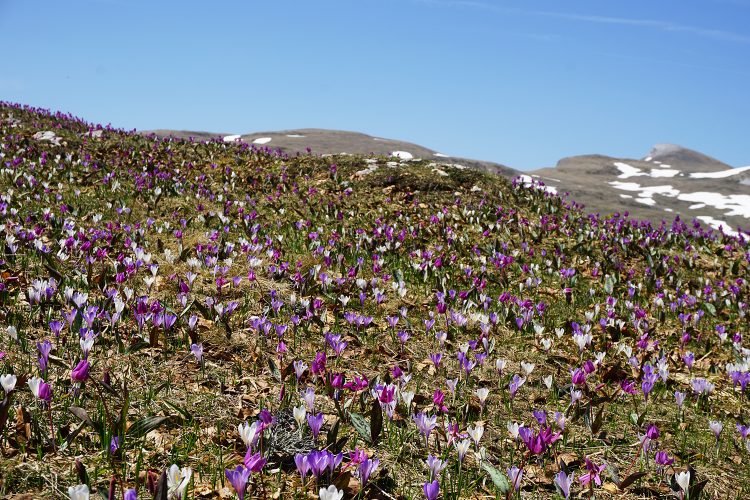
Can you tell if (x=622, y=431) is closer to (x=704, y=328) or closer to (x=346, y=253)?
(x=704, y=328)

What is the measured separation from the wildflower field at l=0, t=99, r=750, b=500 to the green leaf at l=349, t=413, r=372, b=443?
0.02 metres

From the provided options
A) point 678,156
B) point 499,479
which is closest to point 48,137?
point 499,479

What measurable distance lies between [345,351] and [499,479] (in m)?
2.46

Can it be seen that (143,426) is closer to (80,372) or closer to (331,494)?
(80,372)

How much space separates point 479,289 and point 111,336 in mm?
4880

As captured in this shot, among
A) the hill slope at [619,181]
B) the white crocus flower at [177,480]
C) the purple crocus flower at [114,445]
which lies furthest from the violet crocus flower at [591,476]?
the hill slope at [619,181]

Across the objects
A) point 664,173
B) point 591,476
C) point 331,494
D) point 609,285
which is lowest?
point 591,476

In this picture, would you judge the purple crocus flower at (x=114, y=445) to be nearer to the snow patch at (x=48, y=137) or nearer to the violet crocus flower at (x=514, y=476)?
the violet crocus flower at (x=514, y=476)

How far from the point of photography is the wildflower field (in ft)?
10.2

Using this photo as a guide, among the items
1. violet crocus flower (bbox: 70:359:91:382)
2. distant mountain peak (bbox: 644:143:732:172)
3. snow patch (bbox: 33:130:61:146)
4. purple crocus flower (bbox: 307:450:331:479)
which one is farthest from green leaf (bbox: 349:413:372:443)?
distant mountain peak (bbox: 644:143:732:172)

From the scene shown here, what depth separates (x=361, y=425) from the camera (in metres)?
3.66

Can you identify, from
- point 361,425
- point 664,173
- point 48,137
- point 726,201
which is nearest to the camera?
point 361,425

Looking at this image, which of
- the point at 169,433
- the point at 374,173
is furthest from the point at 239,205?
the point at 169,433

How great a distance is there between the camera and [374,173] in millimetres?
15617
